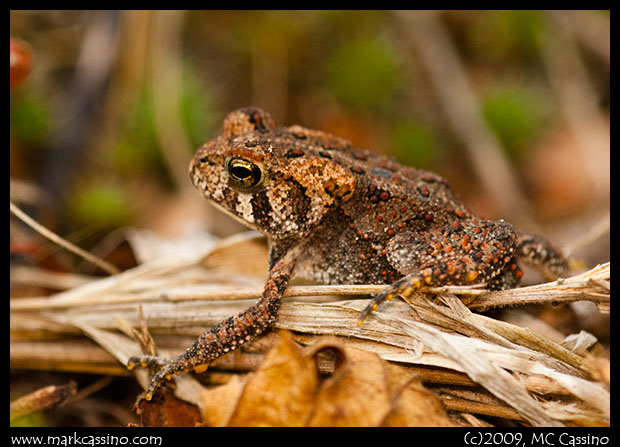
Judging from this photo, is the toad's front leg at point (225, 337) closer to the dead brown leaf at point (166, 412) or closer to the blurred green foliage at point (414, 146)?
the dead brown leaf at point (166, 412)

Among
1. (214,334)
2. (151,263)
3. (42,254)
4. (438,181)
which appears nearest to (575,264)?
(438,181)

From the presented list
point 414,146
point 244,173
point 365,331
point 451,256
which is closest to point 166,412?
point 365,331

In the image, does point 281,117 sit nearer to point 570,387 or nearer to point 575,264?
point 575,264

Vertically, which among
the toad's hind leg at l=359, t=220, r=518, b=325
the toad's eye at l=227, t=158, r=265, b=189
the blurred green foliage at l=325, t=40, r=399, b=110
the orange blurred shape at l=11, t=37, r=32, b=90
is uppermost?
the blurred green foliage at l=325, t=40, r=399, b=110

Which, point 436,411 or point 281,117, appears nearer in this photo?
point 436,411

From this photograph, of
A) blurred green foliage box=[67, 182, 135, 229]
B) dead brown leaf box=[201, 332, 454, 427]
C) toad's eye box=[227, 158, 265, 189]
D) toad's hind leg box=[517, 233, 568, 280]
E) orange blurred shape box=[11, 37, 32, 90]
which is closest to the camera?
dead brown leaf box=[201, 332, 454, 427]

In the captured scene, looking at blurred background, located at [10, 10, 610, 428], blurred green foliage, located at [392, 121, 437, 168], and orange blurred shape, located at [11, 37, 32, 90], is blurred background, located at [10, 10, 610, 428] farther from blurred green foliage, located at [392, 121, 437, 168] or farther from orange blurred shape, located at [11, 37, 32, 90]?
orange blurred shape, located at [11, 37, 32, 90]

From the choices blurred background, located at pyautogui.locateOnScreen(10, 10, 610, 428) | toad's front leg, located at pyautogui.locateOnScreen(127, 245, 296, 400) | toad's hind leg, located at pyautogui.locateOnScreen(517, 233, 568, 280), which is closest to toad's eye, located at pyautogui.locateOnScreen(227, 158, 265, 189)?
toad's front leg, located at pyautogui.locateOnScreen(127, 245, 296, 400)
